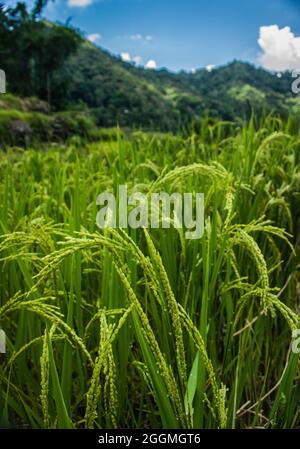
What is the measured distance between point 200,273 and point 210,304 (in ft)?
0.39

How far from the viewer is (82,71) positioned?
2312 cm

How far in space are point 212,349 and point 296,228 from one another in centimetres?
86

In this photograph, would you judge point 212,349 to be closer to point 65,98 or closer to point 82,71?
point 82,71

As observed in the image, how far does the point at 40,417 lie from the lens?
40.7 inches

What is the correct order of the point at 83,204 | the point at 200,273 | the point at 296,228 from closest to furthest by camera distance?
the point at 200,273, the point at 83,204, the point at 296,228

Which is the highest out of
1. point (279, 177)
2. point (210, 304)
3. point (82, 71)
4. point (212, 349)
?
point (82, 71)

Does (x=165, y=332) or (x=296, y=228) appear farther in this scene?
(x=296, y=228)

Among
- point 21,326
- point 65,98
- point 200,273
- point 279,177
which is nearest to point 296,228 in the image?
point 279,177

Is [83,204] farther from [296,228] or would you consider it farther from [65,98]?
[65,98]

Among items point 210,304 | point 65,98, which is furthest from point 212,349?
point 65,98

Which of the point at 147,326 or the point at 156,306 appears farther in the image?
the point at 156,306
